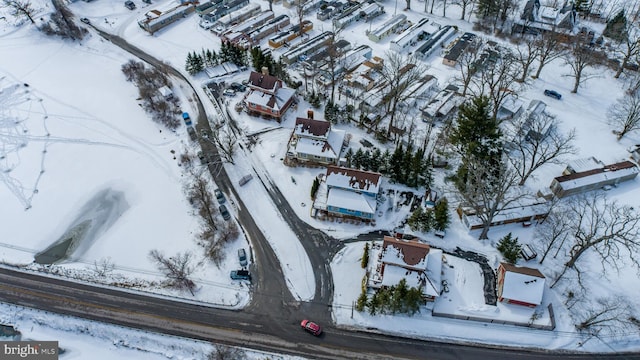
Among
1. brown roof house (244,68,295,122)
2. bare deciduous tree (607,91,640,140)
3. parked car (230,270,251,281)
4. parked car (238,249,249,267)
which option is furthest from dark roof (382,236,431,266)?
bare deciduous tree (607,91,640,140)

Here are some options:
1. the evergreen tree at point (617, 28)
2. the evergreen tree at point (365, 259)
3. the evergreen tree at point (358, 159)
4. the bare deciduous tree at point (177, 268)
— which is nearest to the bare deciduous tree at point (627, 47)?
the evergreen tree at point (617, 28)

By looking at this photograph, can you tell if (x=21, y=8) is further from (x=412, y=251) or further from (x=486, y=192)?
(x=486, y=192)

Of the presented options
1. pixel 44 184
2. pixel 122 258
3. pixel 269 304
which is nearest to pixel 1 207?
pixel 44 184

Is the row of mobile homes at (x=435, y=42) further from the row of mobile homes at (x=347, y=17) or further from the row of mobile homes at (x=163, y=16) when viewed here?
the row of mobile homes at (x=163, y=16)

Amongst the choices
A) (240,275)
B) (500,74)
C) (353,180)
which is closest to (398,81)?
(353,180)

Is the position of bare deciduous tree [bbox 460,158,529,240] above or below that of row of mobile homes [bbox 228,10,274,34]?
below

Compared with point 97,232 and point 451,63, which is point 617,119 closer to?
point 451,63

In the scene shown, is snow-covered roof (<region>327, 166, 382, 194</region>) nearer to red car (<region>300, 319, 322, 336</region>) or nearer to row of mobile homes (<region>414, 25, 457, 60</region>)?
red car (<region>300, 319, 322, 336</region>)
